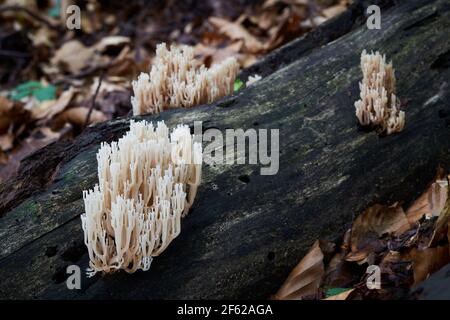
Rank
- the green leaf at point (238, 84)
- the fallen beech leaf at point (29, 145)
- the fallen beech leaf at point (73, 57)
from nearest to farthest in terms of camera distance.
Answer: the green leaf at point (238, 84) → the fallen beech leaf at point (29, 145) → the fallen beech leaf at point (73, 57)

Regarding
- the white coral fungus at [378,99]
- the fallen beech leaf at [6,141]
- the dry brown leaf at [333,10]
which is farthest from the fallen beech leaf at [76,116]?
the dry brown leaf at [333,10]

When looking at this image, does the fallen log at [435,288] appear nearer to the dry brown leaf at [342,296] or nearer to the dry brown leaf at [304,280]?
the dry brown leaf at [342,296]

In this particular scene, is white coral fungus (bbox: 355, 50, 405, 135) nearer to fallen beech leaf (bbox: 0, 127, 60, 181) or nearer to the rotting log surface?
the rotting log surface

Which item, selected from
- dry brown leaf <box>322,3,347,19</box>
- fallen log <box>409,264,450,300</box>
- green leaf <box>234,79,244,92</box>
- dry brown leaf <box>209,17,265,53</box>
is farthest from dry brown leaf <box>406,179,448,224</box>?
dry brown leaf <box>322,3,347,19</box>

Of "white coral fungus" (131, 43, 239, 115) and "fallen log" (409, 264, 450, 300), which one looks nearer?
"fallen log" (409, 264, 450, 300)

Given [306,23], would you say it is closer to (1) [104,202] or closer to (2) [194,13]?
(2) [194,13]

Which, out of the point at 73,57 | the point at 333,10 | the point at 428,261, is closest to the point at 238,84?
the point at 428,261

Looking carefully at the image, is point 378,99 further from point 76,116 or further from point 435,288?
point 76,116
